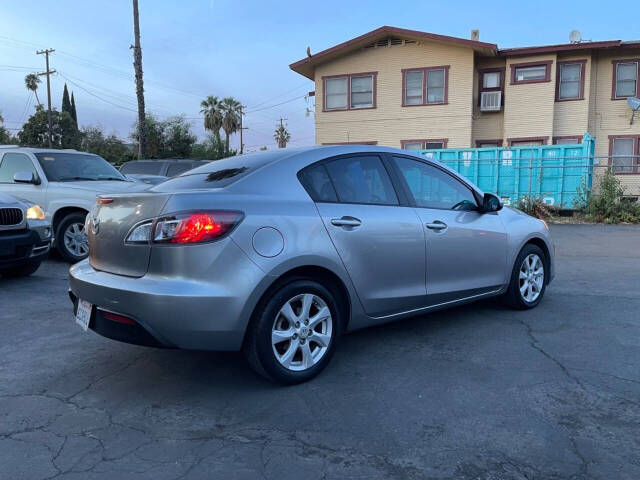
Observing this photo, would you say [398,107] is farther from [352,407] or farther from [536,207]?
[352,407]

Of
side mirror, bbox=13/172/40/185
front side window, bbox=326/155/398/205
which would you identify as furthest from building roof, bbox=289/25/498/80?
front side window, bbox=326/155/398/205

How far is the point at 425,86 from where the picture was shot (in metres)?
20.8

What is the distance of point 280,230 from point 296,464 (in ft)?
4.49

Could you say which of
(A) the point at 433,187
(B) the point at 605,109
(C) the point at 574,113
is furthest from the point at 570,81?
(A) the point at 433,187

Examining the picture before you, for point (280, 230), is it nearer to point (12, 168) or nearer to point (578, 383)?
point (578, 383)

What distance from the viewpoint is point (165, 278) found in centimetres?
309

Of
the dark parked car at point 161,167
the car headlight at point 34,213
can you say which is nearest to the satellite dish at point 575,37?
the dark parked car at point 161,167

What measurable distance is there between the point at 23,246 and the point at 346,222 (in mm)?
4710

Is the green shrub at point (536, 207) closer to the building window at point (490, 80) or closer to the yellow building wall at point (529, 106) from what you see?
the yellow building wall at point (529, 106)

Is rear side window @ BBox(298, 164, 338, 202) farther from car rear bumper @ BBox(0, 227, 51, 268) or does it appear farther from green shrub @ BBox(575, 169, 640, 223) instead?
green shrub @ BBox(575, 169, 640, 223)

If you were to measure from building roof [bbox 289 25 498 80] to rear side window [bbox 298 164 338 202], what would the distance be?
702 inches

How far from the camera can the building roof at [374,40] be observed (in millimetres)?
19438

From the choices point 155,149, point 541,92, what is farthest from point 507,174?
point 155,149

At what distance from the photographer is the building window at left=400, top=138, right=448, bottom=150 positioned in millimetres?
20734
